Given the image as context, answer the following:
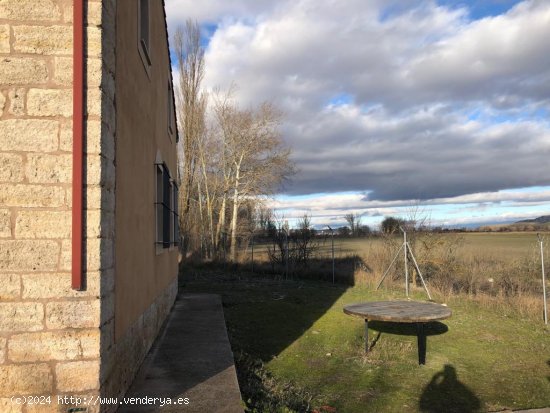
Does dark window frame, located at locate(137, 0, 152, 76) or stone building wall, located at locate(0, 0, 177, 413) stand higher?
dark window frame, located at locate(137, 0, 152, 76)

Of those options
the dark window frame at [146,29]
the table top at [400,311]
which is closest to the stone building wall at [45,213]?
the dark window frame at [146,29]

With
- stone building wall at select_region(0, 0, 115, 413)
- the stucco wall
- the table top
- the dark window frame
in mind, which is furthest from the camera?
the table top

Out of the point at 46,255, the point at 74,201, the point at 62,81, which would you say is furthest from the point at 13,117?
the point at 46,255

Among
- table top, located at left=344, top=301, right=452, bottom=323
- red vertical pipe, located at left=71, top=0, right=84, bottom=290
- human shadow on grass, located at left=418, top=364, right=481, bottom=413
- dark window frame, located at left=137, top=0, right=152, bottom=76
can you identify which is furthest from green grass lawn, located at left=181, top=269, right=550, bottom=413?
dark window frame, located at left=137, top=0, right=152, bottom=76

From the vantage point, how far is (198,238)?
27.1 meters

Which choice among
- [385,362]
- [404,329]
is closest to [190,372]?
[385,362]

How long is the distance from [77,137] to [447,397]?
183 inches

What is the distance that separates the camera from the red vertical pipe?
306 cm

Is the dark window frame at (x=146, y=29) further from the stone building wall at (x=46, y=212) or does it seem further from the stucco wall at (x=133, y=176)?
the stone building wall at (x=46, y=212)

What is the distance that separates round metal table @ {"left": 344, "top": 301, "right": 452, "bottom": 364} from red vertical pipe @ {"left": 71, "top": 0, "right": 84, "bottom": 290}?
414 cm

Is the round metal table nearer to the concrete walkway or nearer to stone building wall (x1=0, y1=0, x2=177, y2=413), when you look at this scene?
the concrete walkway

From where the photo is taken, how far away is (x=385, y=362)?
655 centimetres

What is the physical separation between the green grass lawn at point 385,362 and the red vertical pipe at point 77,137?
6.70ft

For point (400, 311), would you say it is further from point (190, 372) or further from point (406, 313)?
point (190, 372)
